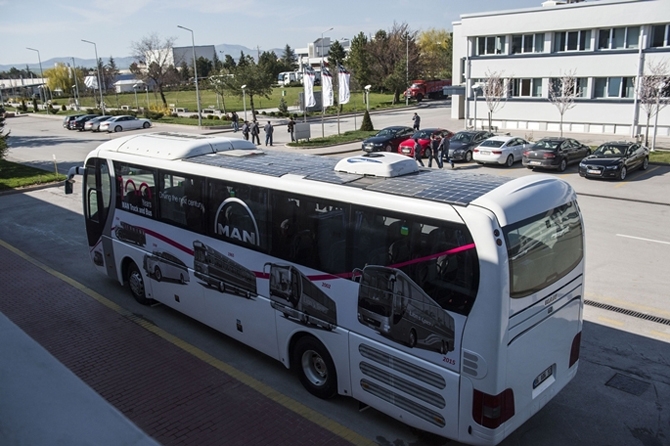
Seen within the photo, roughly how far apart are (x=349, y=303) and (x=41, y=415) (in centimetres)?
419

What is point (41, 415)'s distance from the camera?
726cm

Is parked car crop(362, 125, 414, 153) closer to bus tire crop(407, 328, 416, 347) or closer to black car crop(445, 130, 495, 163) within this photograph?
black car crop(445, 130, 495, 163)

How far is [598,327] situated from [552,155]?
16.9 metres

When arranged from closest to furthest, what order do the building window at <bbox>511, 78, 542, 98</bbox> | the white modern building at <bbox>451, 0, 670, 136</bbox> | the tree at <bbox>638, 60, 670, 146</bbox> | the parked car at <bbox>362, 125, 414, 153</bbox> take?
the tree at <bbox>638, 60, 670, 146</bbox> < the parked car at <bbox>362, 125, 414, 153</bbox> < the white modern building at <bbox>451, 0, 670, 136</bbox> < the building window at <bbox>511, 78, 542, 98</bbox>

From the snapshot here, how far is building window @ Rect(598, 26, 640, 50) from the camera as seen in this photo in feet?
115

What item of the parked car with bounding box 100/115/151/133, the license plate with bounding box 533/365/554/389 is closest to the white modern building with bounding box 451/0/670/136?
the parked car with bounding box 100/115/151/133

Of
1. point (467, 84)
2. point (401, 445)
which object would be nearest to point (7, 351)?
point (401, 445)

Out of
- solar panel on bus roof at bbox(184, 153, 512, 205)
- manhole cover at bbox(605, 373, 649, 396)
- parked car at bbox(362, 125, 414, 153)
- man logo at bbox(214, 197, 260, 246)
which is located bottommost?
manhole cover at bbox(605, 373, 649, 396)

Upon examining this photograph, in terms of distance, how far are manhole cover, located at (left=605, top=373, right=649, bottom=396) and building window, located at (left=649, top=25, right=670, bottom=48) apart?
3271 cm

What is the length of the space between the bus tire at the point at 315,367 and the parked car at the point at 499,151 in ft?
69.5

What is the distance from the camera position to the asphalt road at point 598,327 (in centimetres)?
702

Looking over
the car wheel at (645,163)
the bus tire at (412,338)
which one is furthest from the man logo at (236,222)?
the car wheel at (645,163)

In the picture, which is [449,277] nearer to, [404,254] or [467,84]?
[404,254]

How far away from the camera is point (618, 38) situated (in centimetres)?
3578
